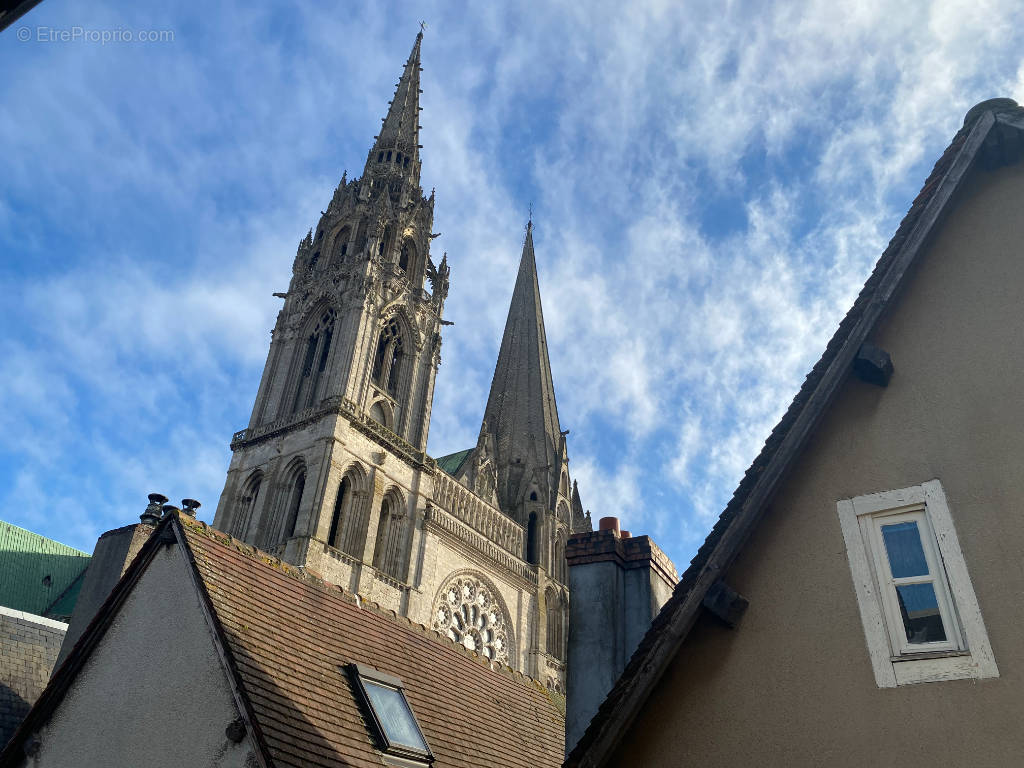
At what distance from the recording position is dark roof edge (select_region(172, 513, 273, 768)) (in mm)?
6184

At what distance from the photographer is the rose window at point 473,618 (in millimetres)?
28656

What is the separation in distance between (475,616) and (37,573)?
1630 cm

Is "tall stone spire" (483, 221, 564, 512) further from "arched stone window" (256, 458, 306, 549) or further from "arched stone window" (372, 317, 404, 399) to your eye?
"arched stone window" (256, 458, 306, 549)

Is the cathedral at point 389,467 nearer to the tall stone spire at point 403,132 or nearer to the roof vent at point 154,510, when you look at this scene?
the tall stone spire at point 403,132

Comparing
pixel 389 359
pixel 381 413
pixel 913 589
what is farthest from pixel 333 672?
pixel 389 359

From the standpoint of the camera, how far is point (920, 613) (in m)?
4.44

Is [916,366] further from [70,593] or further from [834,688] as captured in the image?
[70,593]

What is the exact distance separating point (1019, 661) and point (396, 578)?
24123 millimetres

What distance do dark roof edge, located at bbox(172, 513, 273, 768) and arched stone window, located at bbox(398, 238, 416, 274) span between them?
27.3m

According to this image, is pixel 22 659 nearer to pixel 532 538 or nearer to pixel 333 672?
pixel 333 672

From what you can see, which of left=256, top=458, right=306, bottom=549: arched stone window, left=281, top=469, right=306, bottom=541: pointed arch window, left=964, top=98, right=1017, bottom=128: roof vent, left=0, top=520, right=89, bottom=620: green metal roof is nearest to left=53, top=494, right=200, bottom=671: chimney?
left=964, top=98, right=1017, bottom=128: roof vent

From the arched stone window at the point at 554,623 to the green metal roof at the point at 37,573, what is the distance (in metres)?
17.9

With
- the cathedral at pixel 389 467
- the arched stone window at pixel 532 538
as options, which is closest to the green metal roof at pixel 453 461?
the cathedral at pixel 389 467

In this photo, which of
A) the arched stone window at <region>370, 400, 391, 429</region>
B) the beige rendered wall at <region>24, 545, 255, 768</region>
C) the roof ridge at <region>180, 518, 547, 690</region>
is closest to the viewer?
the beige rendered wall at <region>24, 545, 255, 768</region>
